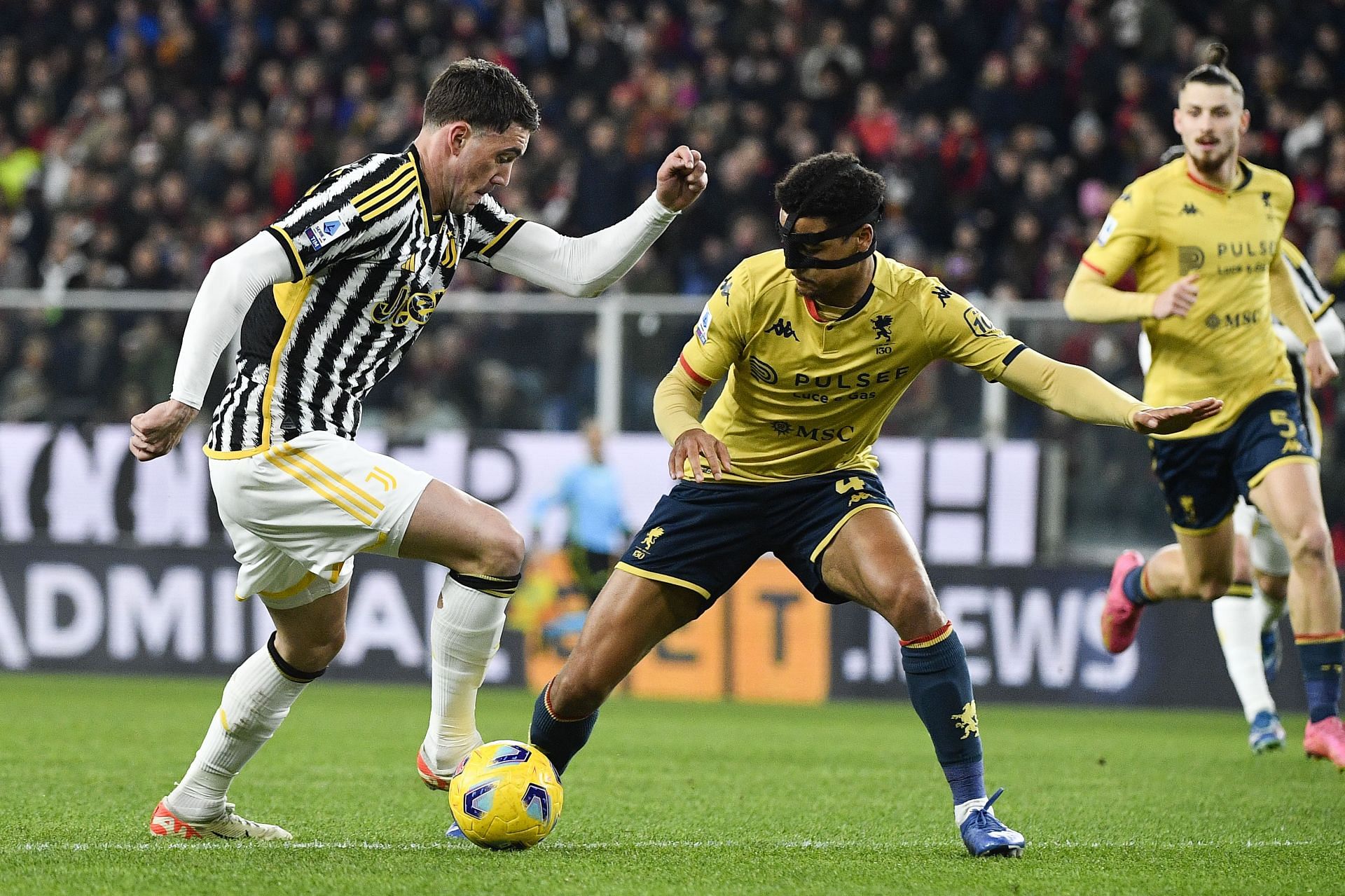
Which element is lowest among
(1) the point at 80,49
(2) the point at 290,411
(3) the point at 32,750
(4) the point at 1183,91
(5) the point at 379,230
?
(3) the point at 32,750

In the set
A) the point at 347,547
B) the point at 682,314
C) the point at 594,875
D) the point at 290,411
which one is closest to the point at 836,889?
the point at 594,875

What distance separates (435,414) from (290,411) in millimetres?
8084

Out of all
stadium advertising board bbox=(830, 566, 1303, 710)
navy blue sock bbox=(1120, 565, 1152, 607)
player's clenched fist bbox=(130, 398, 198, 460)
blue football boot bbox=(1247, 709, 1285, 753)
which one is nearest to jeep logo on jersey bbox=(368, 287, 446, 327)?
player's clenched fist bbox=(130, 398, 198, 460)

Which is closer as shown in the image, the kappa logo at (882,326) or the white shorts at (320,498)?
the white shorts at (320,498)

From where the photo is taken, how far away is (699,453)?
15.4 feet

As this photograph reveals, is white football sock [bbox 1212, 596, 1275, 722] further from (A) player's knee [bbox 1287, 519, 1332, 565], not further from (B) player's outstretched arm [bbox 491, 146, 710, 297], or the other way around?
(B) player's outstretched arm [bbox 491, 146, 710, 297]

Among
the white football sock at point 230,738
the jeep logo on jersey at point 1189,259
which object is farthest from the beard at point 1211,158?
the white football sock at point 230,738

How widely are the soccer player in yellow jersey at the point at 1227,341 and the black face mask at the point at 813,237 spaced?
2295mm

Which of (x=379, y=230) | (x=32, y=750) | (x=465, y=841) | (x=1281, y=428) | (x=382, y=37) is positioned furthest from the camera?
(x=382, y=37)

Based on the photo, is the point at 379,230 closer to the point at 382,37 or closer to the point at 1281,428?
the point at 1281,428

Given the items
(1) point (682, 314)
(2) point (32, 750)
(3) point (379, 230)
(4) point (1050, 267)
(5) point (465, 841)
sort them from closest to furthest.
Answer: (3) point (379, 230) → (5) point (465, 841) → (2) point (32, 750) → (1) point (682, 314) → (4) point (1050, 267)

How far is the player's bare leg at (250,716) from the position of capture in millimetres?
5238

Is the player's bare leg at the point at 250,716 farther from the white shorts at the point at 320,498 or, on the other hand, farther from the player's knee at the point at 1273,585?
the player's knee at the point at 1273,585

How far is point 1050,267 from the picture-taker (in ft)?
45.3
